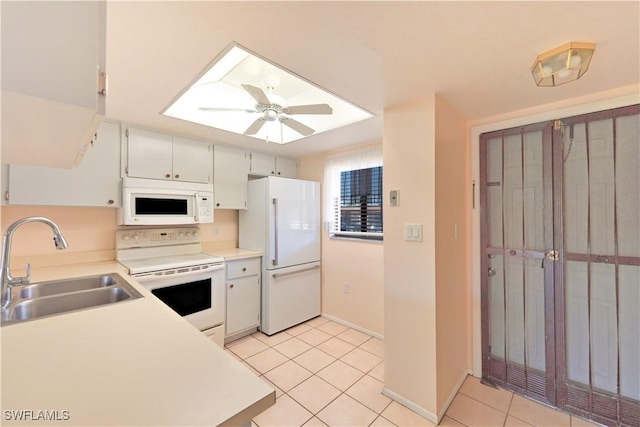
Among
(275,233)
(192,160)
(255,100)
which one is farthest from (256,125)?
(275,233)

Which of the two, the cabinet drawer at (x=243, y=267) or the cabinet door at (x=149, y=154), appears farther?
the cabinet drawer at (x=243, y=267)

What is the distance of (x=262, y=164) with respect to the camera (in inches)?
130

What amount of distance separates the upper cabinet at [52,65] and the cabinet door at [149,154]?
6.22 ft

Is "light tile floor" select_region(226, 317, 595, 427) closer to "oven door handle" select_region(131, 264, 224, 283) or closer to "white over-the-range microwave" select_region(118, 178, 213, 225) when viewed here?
"oven door handle" select_region(131, 264, 224, 283)

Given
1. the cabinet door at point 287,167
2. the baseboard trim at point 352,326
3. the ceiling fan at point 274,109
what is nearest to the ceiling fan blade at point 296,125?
the ceiling fan at point 274,109

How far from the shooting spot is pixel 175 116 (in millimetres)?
2186

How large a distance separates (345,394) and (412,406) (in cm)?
48

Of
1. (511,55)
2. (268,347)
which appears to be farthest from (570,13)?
(268,347)

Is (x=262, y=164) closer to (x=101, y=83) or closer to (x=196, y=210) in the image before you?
(x=196, y=210)

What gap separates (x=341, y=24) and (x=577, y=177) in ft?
6.41

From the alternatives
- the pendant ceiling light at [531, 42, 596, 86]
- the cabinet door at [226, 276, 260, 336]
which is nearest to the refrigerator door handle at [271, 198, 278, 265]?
the cabinet door at [226, 276, 260, 336]

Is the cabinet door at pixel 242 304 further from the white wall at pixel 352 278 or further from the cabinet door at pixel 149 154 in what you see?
the cabinet door at pixel 149 154

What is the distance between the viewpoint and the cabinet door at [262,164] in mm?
3217

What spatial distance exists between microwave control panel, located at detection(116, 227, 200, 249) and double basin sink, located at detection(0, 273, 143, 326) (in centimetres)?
72
